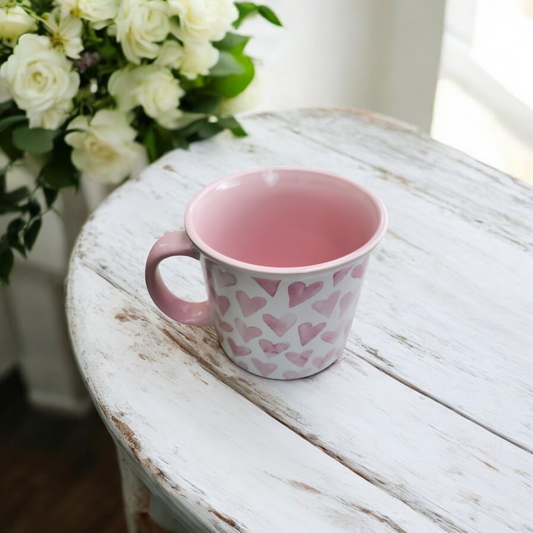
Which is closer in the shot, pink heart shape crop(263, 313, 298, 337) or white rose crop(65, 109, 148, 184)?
pink heart shape crop(263, 313, 298, 337)

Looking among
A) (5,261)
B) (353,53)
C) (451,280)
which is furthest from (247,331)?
(353,53)

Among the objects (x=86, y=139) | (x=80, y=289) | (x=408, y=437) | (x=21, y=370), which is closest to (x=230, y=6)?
(x=86, y=139)

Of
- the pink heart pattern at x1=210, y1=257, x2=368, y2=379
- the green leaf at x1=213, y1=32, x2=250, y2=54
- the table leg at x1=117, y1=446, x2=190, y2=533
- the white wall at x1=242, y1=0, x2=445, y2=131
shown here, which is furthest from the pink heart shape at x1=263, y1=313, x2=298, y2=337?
the white wall at x1=242, y1=0, x2=445, y2=131

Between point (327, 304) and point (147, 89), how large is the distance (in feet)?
1.15

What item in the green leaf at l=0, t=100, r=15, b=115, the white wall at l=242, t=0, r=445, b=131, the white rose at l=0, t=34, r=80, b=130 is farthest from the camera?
the white wall at l=242, t=0, r=445, b=131

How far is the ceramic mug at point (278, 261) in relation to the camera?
38 cm

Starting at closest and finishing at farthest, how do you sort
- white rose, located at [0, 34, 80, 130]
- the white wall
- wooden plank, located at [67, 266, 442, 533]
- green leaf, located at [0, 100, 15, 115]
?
wooden plank, located at [67, 266, 442, 533] → white rose, located at [0, 34, 80, 130] → green leaf, located at [0, 100, 15, 115] → the white wall

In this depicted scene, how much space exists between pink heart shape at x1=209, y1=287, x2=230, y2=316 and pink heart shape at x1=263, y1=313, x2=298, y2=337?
0.03 meters

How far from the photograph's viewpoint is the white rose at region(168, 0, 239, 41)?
0.60 metres

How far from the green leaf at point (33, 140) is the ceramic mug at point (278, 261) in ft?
0.89

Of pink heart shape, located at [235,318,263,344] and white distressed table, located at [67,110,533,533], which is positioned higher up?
pink heart shape, located at [235,318,263,344]

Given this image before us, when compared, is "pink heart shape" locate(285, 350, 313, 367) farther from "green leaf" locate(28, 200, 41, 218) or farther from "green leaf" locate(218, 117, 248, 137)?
"green leaf" locate(28, 200, 41, 218)

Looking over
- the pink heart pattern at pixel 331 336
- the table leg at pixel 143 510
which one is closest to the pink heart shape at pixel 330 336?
the pink heart pattern at pixel 331 336

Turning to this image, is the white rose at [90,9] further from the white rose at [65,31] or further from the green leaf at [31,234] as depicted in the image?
the green leaf at [31,234]
